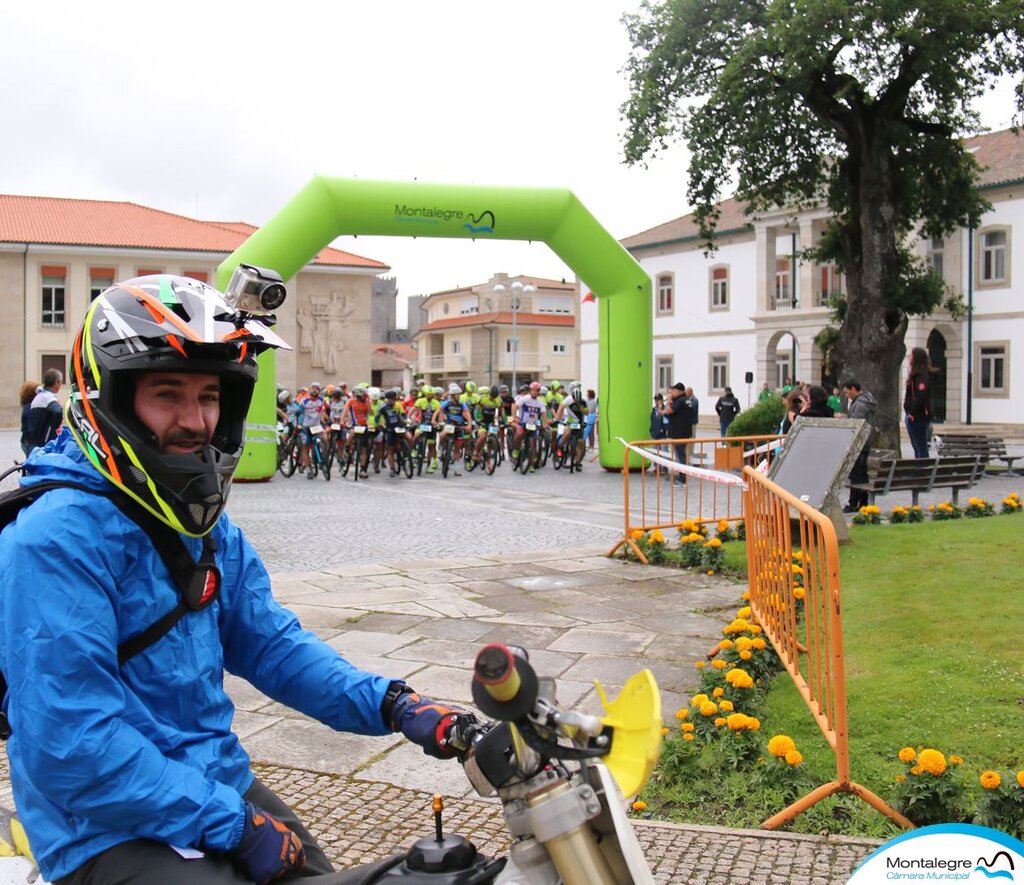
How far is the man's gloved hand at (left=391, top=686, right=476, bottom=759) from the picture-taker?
76.9 inches

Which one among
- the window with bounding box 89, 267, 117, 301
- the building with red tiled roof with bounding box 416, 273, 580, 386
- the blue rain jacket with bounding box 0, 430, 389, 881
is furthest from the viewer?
the building with red tiled roof with bounding box 416, 273, 580, 386

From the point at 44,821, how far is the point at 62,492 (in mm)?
552

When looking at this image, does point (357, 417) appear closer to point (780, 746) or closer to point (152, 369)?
point (780, 746)

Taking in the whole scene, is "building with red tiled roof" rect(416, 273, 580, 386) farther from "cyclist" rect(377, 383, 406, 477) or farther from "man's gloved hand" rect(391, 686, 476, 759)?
"man's gloved hand" rect(391, 686, 476, 759)

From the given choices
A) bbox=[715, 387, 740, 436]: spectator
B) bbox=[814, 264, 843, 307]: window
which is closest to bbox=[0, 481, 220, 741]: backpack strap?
bbox=[715, 387, 740, 436]: spectator

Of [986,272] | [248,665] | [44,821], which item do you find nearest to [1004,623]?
[248,665]

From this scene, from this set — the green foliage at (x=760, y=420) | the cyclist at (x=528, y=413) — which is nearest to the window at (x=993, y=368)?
the green foliage at (x=760, y=420)

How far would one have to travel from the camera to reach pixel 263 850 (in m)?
1.77

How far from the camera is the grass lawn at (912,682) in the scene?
156 inches

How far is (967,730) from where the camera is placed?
4473mm

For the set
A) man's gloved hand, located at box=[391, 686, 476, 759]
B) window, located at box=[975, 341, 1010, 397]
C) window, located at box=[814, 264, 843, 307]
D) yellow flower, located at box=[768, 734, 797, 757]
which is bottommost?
yellow flower, located at box=[768, 734, 797, 757]

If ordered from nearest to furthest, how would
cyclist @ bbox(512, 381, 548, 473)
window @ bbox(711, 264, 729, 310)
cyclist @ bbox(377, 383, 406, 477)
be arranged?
1. cyclist @ bbox(377, 383, 406, 477)
2. cyclist @ bbox(512, 381, 548, 473)
3. window @ bbox(711, 264, 729, 310)

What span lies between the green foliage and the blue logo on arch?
692cm

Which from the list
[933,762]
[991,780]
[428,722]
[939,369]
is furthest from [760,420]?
[939,369]
